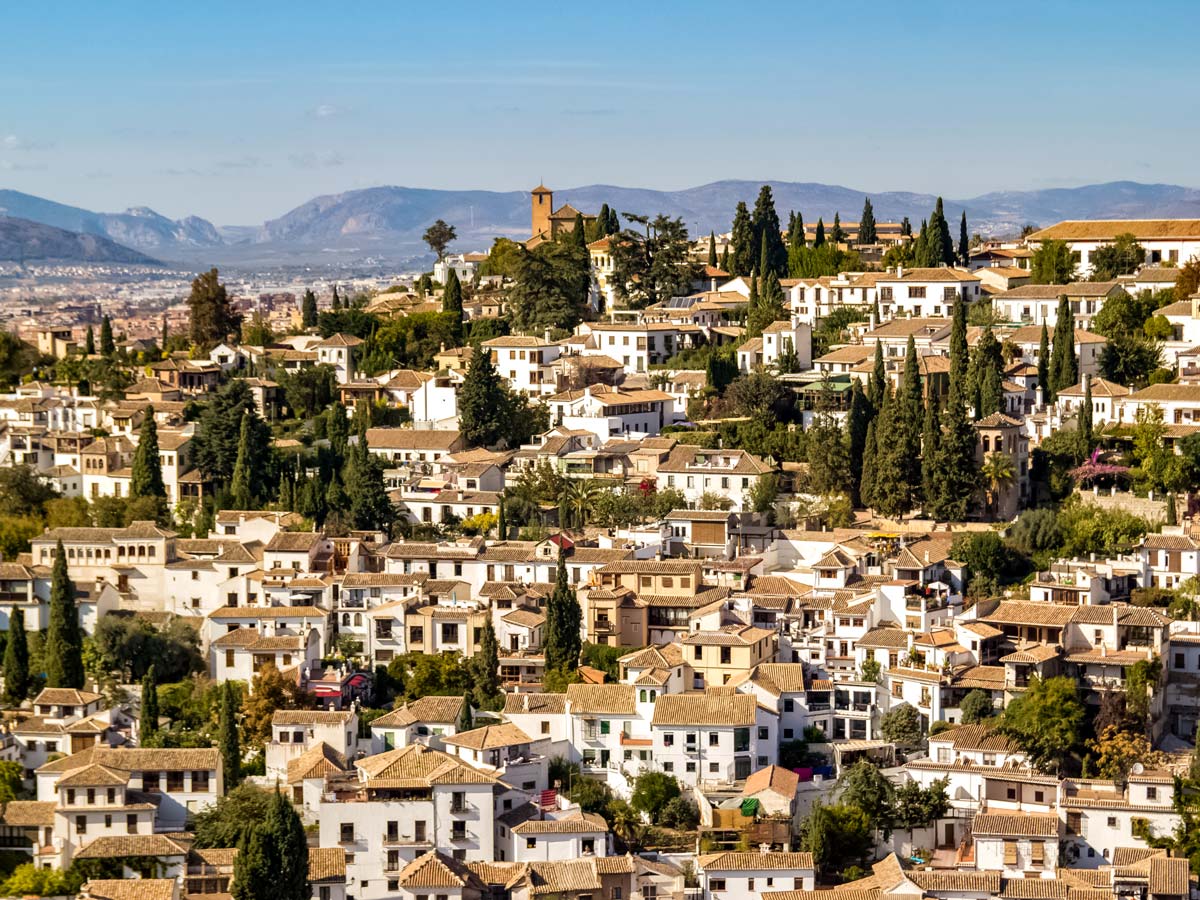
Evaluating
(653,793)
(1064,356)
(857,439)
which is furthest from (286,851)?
(1064,356)

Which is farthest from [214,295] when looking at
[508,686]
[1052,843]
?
[1052,843]

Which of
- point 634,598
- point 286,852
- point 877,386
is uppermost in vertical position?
point 877,386

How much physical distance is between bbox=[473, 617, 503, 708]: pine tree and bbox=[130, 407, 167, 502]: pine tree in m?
9.75

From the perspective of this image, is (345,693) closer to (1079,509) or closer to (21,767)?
(21,767)

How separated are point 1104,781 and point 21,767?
53.2 ft

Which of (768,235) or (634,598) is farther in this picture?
(768,235)

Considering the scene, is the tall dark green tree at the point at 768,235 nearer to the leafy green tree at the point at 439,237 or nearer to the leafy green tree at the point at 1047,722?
the leafy green tree at the point at 439,237

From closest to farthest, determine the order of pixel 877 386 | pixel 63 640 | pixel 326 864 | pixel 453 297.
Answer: pixel 326 864 → pixel 63 640 → pixel 877 386 → pixel 453 297

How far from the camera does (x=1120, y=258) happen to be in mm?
47969

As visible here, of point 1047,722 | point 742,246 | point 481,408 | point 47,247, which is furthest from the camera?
point 47,247

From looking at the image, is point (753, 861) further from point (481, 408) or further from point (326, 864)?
point (481, 408)

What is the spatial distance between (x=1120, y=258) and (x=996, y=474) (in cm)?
1313

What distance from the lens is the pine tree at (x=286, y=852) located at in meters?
26.7

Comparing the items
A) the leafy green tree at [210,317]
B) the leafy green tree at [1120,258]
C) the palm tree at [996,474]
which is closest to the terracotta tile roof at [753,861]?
the palm tree at [996,474]
